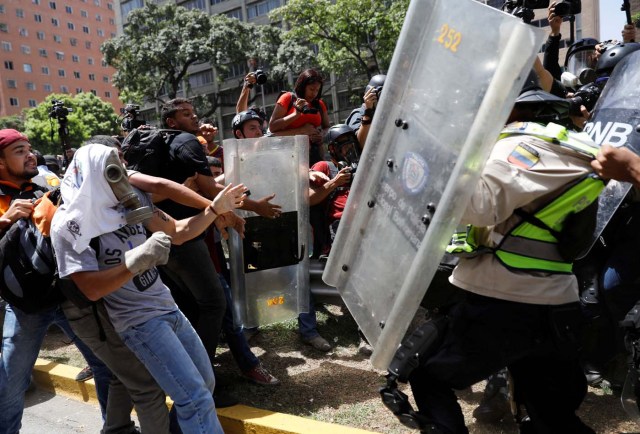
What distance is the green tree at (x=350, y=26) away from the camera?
2542 cm

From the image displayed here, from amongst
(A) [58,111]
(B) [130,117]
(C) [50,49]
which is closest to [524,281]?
(B) [130,117]

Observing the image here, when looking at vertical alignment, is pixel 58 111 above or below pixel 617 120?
above

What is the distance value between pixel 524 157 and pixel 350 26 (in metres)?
25.9

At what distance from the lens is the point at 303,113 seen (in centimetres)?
503

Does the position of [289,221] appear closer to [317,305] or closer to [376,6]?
[317,305]

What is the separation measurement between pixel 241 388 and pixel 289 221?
1266 mm

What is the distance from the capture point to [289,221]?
4.10m

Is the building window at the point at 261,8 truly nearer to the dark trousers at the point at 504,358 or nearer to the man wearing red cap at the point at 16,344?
the man wearing red cap at the point at 16,344

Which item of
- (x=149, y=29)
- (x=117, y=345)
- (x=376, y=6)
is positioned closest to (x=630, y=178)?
(x=117, y=345)

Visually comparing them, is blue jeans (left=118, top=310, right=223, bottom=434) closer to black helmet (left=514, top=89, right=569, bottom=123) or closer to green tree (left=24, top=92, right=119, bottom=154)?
black helmet (left=514, top=89, right=569, bottom=123)

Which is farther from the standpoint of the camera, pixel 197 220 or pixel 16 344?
pixel 16 344

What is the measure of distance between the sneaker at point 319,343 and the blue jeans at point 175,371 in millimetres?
1887

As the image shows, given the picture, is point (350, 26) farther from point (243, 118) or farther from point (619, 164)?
point (619, 164)

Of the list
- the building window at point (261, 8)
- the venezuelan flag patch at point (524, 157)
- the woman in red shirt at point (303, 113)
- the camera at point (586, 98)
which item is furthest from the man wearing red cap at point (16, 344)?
the building window at point (261, 8)
